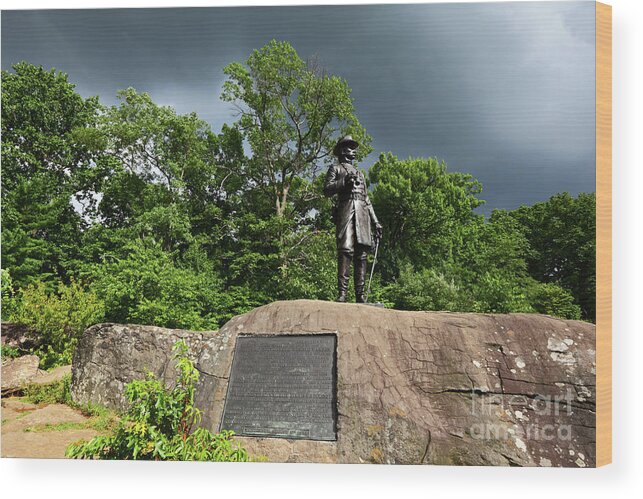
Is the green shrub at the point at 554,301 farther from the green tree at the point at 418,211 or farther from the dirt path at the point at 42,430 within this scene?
the dirt path at the point at 42,430

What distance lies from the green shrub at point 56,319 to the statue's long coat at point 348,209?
19.6 ft

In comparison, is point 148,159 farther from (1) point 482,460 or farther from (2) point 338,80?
(1) point 482,460

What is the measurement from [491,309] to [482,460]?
29.1 feet

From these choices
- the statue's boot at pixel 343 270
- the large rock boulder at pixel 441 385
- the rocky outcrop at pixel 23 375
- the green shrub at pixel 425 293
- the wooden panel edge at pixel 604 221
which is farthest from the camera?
the green shrub at pixel 425 293

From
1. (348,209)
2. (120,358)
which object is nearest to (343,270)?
(348,209)

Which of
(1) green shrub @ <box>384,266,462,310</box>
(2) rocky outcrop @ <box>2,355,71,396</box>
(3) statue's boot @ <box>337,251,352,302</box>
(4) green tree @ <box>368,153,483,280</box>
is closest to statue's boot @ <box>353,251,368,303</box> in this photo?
(3) statue's boot @ <box>337,251,352,302</box>

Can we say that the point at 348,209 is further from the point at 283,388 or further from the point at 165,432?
the point at 165,432

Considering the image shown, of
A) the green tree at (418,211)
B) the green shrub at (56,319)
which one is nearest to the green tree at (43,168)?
the green shrub at (56,319)

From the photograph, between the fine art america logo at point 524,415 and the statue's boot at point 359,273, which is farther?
the statue's boot at point 359,273

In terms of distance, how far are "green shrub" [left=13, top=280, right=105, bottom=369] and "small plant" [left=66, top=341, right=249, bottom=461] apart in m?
5.90

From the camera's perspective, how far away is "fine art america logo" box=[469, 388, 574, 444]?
4.68 meters

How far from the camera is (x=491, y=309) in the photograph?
1295 centimetres

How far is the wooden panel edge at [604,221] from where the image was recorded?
5.00 metres

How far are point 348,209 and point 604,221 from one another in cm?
291
